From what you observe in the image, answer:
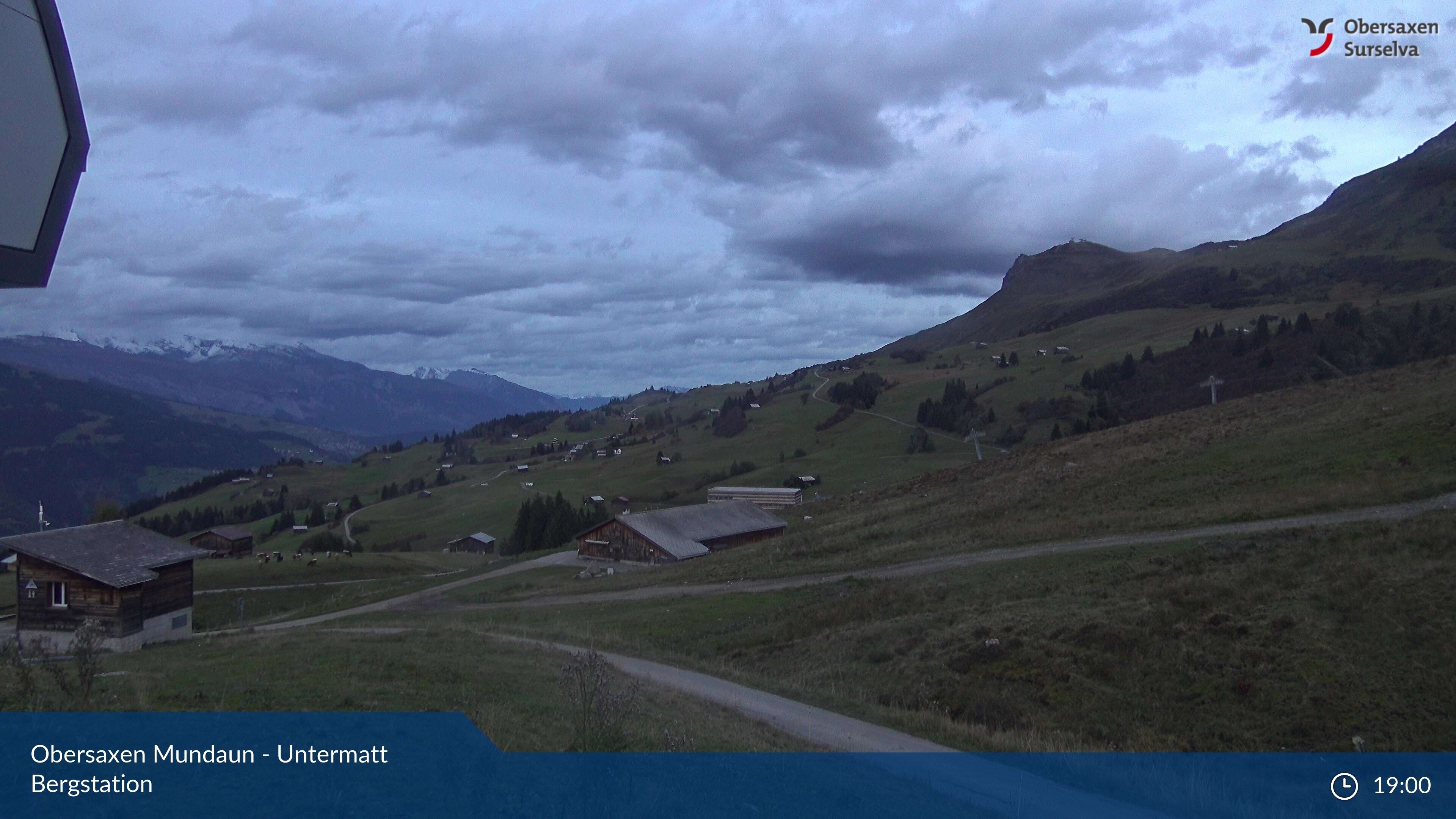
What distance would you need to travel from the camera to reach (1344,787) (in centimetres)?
1250

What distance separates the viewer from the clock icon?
12281 millimetres

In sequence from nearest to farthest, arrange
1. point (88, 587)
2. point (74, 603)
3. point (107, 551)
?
point (88, 587)
point (74, 603)
point (107, 551)

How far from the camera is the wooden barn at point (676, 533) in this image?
60.7m

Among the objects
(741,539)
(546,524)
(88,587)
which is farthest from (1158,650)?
(546,524)

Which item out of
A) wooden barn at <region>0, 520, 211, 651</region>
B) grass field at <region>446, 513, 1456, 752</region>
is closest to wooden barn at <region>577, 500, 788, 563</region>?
wooden barn at <region>0, 520, 211, 651</region>

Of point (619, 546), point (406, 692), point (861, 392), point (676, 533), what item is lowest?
point (619, 546)

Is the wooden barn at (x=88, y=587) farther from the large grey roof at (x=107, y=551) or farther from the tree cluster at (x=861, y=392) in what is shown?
the tree cluster at (x=861, y=392)

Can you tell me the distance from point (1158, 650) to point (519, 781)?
15.0 m

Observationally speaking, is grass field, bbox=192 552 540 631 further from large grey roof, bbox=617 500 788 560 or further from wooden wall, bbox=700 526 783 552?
wooden wall, bbox=700 526 783 552

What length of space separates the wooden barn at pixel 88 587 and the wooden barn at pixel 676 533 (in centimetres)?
3219

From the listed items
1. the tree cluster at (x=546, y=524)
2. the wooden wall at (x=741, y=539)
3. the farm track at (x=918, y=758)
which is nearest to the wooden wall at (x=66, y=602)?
the farm track at (x=918, y=758)

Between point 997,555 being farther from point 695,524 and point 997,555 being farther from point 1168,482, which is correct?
point 695,524

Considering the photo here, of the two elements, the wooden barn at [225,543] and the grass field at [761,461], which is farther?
the grass field at [761,461]

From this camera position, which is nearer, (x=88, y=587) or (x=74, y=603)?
(x=88, y=587)
